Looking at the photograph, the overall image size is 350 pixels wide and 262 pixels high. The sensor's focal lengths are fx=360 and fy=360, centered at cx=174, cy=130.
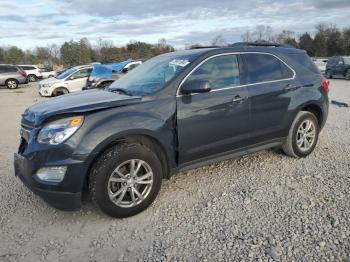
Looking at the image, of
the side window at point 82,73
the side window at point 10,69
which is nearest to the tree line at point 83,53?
the side window at point 10,69

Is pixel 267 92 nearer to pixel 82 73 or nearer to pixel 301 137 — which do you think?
pixel 301 137

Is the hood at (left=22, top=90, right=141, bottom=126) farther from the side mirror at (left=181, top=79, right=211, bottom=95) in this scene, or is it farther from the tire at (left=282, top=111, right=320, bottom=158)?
the tire at (left=282, top=111, right=320, bottom=158)

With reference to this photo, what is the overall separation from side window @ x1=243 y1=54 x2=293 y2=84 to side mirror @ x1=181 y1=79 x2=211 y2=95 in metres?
0.90

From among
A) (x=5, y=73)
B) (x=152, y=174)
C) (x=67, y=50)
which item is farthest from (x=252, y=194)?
(x=67, y=50)

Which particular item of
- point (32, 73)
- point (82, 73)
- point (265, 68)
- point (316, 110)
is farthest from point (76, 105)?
point (32, 73)

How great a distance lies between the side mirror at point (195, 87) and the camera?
4172 mm

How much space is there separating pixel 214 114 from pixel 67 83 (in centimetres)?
1478

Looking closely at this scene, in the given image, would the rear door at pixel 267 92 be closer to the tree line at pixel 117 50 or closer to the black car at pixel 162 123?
the black car at pixel 162 123

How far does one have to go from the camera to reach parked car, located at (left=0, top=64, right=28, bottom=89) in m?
Answer: 25.3

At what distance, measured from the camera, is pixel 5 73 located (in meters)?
25.4

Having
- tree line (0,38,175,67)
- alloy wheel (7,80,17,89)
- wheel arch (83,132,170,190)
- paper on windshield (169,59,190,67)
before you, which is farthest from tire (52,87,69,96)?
tree line (0,38,175,67)

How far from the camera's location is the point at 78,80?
1802 centimetres

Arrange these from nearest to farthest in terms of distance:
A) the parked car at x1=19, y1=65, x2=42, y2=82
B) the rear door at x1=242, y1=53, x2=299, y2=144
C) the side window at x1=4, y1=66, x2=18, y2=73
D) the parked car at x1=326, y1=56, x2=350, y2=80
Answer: the rear door at x1=242, y1=53, x2=299, y2=144, the parked car at x1=326, y1=56, x2=350, y2=80, the side window at x1=4, y1=66, x2=18, y2=73, the parked car at x1=19, y1=65, x2=42, y2=82

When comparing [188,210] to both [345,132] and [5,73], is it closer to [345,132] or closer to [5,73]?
[345,132]
